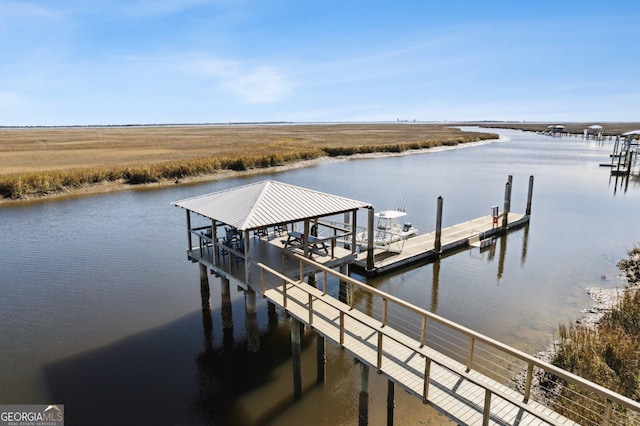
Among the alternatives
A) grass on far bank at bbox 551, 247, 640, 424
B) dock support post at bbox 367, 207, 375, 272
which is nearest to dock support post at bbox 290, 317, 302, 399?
grass on far bank at bbox 551, 247, 640, 424

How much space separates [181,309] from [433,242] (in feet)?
42.7

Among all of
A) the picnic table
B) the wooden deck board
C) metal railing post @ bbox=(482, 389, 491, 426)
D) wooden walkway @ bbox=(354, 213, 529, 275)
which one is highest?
the picnic table

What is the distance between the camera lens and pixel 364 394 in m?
9.15

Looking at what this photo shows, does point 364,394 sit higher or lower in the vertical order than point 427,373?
lower

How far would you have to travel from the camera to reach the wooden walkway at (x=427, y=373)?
703 cm

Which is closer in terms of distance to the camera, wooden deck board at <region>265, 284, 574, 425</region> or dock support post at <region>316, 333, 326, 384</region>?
wooden deck board at <region>265, 284, 574, 425</region>

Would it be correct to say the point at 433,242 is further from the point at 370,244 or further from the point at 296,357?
the point at 296,357

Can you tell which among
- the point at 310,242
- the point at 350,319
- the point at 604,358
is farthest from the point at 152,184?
the point at 604,358

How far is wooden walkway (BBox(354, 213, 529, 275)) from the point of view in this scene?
19.3m

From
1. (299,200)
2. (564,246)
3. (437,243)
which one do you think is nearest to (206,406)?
(299,200)

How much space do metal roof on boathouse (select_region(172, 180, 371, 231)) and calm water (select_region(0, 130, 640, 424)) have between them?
425 centimetres

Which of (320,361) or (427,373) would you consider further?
(320,361)

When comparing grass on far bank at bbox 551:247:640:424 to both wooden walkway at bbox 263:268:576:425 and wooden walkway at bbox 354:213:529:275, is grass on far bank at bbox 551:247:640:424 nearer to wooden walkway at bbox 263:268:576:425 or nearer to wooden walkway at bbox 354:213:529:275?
wooden walkway at bbox 263:268:576:425

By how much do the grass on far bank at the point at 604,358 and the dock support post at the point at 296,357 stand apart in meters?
5.95
